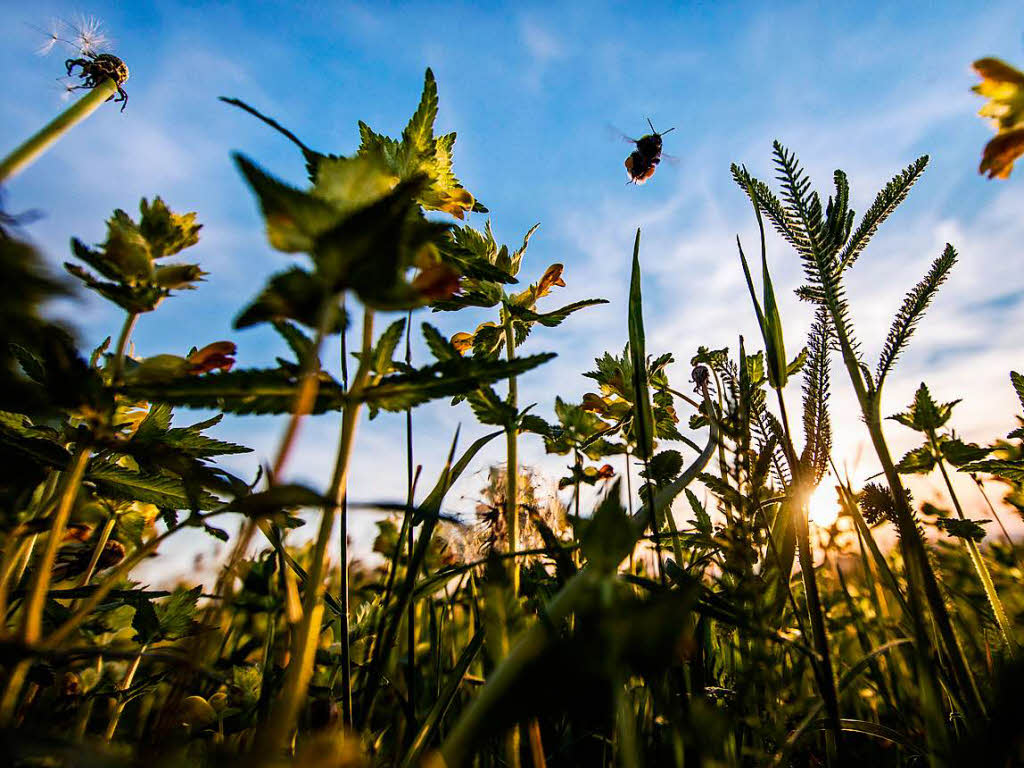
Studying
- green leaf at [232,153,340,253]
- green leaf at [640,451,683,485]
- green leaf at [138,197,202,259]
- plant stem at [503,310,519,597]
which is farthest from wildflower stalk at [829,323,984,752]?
green leaf at [138,197,202,259]

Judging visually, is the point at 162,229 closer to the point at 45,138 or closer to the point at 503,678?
the point at 503,678

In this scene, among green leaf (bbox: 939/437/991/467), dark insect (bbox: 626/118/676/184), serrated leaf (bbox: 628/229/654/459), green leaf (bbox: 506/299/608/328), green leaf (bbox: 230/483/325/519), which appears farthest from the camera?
dark insect (bbox: 626/118/676/184)

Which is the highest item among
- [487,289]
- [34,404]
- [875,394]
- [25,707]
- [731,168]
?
[731,168]

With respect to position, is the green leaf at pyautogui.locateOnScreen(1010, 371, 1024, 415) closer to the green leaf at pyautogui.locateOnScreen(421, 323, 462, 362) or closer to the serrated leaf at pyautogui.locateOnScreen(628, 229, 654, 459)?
the serrated leaf at pyautogui.locateOnScreen(628, 229, 654, 459)

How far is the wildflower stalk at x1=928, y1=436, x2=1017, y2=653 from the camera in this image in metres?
1.25

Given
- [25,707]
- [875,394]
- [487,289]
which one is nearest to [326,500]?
[487,289]

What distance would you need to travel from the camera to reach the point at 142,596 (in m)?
1.13

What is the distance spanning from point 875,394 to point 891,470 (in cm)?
19

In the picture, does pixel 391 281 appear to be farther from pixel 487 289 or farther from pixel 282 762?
pixel 487 289

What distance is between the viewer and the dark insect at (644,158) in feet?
16.5

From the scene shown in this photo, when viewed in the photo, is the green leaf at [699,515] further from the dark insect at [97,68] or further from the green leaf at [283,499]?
the dark insect at [97,68]

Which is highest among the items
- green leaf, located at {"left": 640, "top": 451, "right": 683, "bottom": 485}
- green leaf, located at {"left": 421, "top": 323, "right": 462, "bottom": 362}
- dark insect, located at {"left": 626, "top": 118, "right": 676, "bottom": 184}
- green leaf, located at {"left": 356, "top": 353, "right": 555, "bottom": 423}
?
dark insect, located at {"left": 626, "top": 118, "right": 676, "bottom": 184}

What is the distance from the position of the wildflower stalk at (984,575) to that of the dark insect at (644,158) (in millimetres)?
3946

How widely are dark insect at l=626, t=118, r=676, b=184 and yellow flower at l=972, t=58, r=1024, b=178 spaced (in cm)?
423
